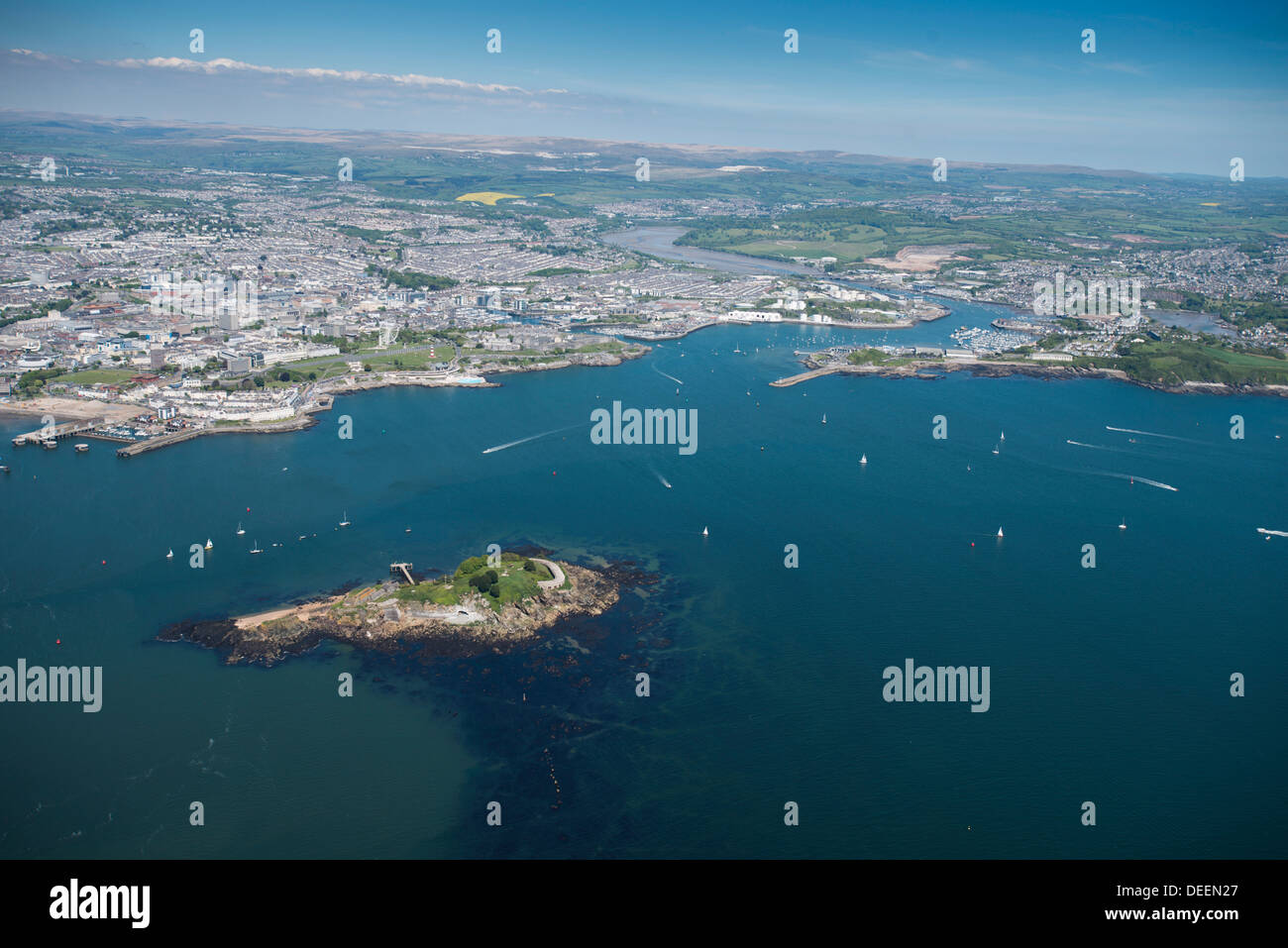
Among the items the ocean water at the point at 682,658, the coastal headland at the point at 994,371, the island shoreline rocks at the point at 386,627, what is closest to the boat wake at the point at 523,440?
the ocean water at the point at 682,658

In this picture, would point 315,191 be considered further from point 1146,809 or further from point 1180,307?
point 1146,809

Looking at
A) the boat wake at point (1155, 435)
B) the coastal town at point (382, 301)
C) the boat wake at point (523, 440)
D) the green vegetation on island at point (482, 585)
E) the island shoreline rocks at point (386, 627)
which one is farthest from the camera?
the coastal town at point (382, 301)

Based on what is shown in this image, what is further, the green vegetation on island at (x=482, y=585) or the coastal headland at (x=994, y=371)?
the coastal headland at (x=994, y=371)

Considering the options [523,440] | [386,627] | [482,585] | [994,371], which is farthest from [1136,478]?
[386,627]

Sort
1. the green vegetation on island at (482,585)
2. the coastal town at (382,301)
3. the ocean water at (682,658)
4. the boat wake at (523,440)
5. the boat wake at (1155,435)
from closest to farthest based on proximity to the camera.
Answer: the ocean water at (682,658), the green vegetation on island at (482,585), the boat wake at (523,440), the boat wake at (1155,435), the coastal town at (382,301)

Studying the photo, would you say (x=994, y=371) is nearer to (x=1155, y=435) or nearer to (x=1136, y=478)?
(x=1155, y=435)

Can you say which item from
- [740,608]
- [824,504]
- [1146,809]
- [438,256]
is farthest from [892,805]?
[438,256]

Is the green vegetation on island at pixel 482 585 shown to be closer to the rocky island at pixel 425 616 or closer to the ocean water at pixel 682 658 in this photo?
the rocky island at pixel 425 616
